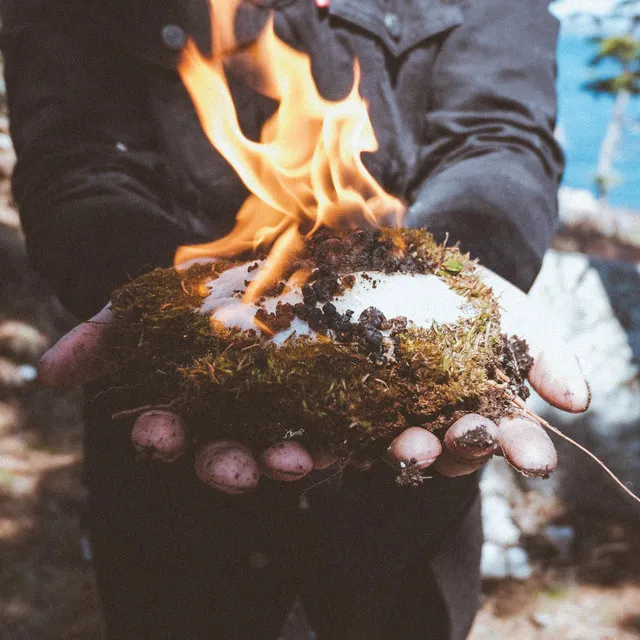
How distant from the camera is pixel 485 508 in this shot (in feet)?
19.4

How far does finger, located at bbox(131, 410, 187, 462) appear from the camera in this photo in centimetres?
189

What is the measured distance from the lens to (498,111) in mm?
3475

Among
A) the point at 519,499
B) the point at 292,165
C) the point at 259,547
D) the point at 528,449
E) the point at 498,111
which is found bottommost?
the point at 519,499

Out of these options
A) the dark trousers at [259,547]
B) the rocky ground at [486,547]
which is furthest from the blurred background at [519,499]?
the dark trousers at [259,547]

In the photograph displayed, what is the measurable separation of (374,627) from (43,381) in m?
2.42

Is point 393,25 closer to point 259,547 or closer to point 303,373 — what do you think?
point 303,373

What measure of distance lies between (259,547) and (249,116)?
259 cm

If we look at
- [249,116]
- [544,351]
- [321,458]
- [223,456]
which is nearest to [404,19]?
[249,116]

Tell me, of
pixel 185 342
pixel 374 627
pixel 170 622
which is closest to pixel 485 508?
pixel 374 627

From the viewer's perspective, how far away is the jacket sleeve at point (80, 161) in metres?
2.77

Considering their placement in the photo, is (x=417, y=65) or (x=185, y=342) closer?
(x=185, y=342)

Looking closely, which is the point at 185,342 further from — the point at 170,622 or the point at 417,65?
the point at 417,65

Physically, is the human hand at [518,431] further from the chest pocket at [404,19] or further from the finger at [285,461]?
the chest pocket at [404,19]

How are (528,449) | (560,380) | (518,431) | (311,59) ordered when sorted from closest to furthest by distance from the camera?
(528,449) → (518,431) → (560,380) → (311,59)
